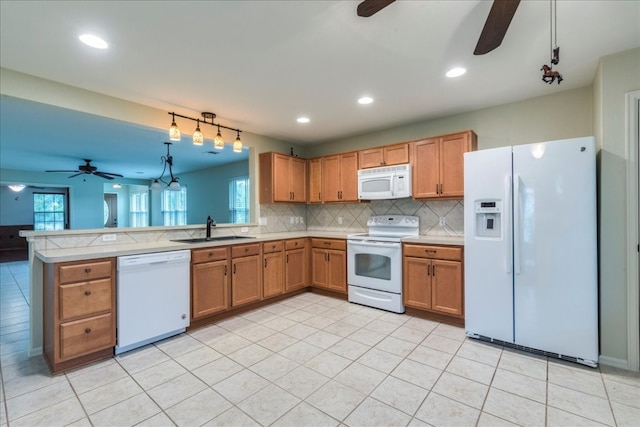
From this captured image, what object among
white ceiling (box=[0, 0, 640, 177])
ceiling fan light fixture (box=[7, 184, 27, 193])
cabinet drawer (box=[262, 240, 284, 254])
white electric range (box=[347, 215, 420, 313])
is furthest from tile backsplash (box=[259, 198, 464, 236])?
ceiling fan light fixture (box=[7, 184, 27, 193])

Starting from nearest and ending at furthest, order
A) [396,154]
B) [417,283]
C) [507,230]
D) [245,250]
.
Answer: [507,230] < [417,283] < [245,250] < [396,154]

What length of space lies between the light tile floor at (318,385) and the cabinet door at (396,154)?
211cm

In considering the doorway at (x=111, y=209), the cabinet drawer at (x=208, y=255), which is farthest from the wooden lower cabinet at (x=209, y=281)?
the doorway at (x=111, y=209)

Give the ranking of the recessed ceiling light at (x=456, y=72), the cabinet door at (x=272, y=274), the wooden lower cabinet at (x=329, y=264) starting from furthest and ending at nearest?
the wooden lower cabinet at (x=329, y=264) → the cabinet door at (x=272, y=274) → the recessed ceiling light at (x=456, y=72)

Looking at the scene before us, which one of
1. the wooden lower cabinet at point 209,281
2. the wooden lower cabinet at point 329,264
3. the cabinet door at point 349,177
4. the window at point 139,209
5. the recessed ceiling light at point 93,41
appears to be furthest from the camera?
the window at point 139,209

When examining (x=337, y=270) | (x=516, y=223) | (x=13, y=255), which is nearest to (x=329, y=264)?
(x=337, y=270)

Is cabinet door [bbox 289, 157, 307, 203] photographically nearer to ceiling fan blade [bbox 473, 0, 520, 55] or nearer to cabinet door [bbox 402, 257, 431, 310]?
cabinet door [bbox 402, 257, 431, 310]

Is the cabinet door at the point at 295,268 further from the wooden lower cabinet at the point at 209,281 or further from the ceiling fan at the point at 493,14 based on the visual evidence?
the ceiling fan at the point at 493,14

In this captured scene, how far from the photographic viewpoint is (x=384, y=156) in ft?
13.0

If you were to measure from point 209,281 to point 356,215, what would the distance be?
2442 millimetres

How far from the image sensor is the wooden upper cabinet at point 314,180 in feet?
15.5

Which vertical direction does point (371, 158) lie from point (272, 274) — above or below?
above

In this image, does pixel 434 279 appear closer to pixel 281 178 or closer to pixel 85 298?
pixel 281 178

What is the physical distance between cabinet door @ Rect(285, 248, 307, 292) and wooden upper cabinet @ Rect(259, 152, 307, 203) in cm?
87
